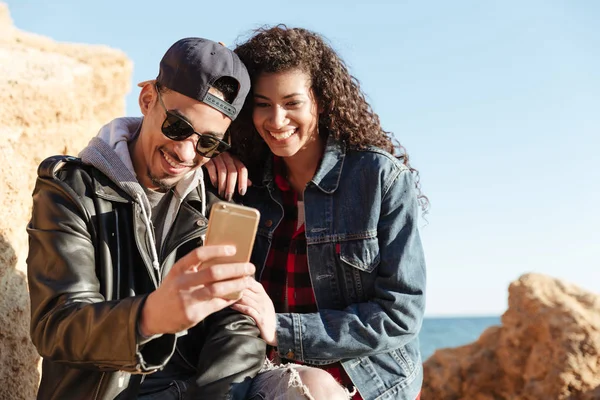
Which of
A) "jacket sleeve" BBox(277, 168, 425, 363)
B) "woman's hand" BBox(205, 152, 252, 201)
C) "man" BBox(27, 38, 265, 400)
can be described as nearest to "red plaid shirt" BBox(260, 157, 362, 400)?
"jacket sleeve" BBox(277, 168, 425, 363)

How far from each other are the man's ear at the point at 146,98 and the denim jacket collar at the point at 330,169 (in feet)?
3.35

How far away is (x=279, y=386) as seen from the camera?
312 cm

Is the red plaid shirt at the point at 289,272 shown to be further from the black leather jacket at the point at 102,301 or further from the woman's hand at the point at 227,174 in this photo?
the black leather jacket at the point at 102,301

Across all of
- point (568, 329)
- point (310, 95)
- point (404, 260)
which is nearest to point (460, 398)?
point (568, 329)

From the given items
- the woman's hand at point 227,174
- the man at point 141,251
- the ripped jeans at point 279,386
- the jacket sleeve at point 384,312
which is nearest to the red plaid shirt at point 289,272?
the jacket sleeve at point 384,312

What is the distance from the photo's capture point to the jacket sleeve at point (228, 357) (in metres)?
3.16

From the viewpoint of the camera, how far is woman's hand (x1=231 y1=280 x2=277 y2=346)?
135 inches

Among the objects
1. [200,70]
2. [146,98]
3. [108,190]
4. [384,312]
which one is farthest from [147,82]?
[384,312]

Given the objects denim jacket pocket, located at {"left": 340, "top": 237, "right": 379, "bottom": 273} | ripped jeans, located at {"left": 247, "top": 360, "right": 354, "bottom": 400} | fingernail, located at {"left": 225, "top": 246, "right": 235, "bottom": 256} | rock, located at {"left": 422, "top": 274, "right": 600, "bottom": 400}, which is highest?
fingernail, located at {"left": 225, "top": 246, "right": 235, "bottom": 256}

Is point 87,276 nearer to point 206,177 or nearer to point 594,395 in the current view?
point 206,177

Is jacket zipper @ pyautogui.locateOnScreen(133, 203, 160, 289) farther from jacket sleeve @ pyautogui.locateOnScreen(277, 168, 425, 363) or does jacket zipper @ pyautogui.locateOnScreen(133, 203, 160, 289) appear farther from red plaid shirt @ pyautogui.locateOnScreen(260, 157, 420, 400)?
red plaid shirt @ pyautogui.locateOnScreen(260, 157, 420, 400)

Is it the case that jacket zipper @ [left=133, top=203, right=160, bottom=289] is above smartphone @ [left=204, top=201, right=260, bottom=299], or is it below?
below

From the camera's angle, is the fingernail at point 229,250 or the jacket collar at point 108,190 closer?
the fingernail at point 229,250

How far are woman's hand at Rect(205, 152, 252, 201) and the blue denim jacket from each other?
0.80ft
